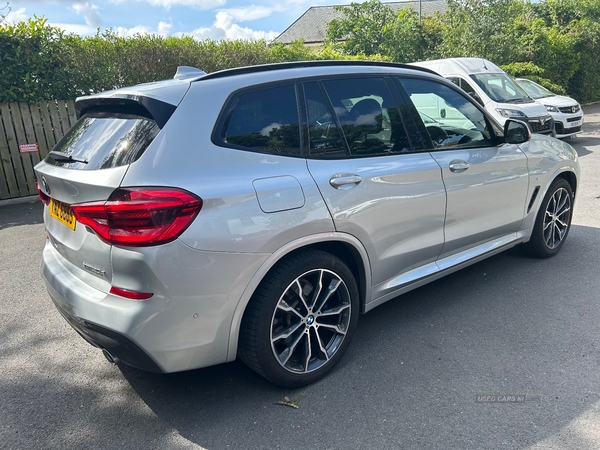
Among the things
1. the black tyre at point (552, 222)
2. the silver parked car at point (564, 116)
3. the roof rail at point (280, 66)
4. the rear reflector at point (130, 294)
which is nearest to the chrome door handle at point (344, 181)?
the roof rail at point (280, 66)

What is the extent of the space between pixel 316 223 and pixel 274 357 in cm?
80

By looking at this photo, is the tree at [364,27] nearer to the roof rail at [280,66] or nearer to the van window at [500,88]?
the van window at [500,88]

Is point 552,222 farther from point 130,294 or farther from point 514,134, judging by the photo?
point 130,294

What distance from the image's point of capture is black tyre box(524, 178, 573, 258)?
4575 mm

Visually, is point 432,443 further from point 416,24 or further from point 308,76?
point 416,24

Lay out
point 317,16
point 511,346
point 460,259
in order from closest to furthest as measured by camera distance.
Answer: point 511,346 → point 460,259 → point 317,16

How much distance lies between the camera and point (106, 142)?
2.60m

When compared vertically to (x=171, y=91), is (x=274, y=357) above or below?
below

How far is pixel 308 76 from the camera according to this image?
9.89ft

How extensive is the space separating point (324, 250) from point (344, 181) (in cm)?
45

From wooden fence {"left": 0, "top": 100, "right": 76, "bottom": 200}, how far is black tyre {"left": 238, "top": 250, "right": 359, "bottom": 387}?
7391mm

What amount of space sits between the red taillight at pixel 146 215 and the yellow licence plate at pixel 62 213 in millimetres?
398

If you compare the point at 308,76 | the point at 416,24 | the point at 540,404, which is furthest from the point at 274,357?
the point at 416,24

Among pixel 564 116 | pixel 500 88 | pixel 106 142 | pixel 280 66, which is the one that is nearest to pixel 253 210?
pixel 106 142
